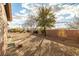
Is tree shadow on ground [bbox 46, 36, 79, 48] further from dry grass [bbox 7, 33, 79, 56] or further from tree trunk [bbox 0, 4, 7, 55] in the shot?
tree trunk [bbox 0, 4, 7, 55]

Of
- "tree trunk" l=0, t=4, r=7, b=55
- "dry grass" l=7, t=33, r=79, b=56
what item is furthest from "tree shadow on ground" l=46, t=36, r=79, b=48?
"tree trunk" l=0, t=4, r=7, b=55

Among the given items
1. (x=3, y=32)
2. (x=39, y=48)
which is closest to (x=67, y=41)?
(x=39, y=48)

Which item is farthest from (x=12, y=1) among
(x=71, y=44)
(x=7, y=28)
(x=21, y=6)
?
(x=71, y=44)

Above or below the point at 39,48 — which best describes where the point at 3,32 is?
above

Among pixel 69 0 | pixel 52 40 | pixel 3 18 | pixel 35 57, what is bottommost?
pixel 35 57

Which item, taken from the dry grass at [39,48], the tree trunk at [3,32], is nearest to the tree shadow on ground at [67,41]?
the dry grass at [39,48]

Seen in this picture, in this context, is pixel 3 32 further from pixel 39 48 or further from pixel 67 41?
pixel 67 41

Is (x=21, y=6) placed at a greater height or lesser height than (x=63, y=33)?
greater

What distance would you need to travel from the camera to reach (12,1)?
7.06 ft

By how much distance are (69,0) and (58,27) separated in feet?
0.92

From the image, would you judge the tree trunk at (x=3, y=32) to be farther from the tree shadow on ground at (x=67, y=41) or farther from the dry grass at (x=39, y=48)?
the tree shadow on ground at (x=67, y=41)

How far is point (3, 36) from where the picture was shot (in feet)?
7.00

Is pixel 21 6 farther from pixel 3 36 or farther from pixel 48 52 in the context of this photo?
pixel 48 52

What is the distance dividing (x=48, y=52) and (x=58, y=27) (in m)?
0.26
